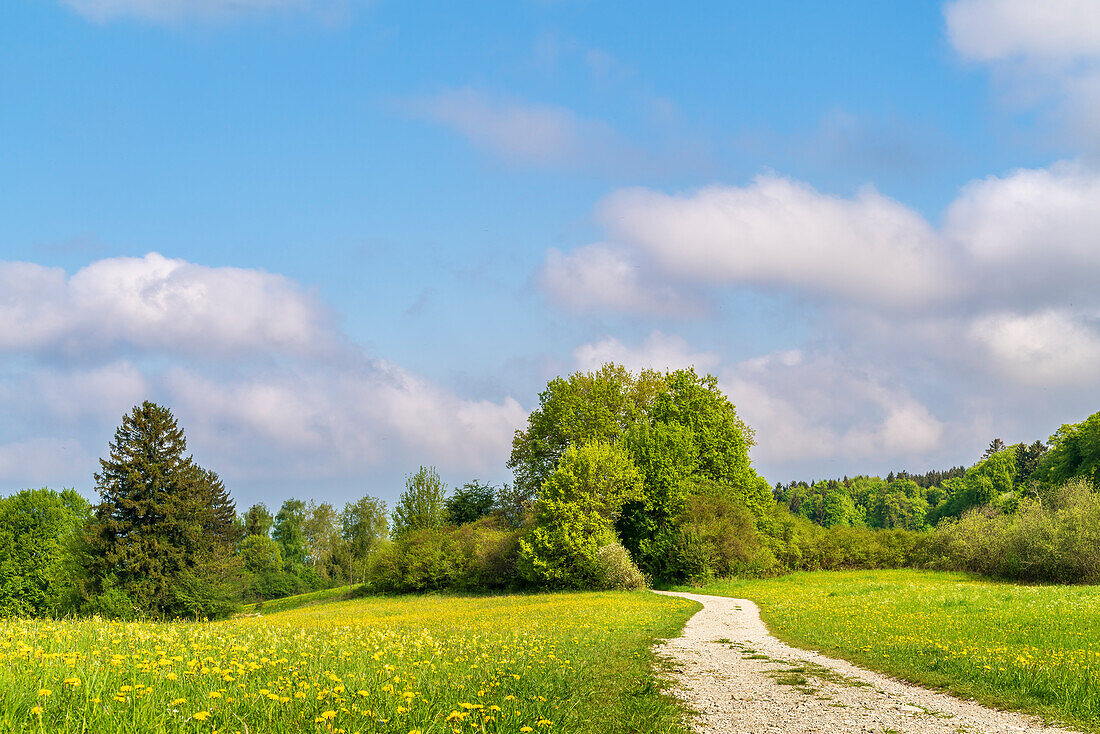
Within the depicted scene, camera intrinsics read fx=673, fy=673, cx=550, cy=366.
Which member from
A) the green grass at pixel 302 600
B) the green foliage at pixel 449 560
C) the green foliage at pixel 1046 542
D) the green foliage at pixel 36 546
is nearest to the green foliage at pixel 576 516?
the green foliage at pixel 449 560

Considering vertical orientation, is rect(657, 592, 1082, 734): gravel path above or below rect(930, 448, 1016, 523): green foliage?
below

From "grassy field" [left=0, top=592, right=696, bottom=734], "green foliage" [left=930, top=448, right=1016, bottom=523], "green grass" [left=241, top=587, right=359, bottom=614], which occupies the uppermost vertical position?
"green foliage" [left=930, top=448, right=1016, bottom=523]

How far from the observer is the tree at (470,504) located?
70.1m

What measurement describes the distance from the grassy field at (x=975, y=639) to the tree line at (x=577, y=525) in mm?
15120

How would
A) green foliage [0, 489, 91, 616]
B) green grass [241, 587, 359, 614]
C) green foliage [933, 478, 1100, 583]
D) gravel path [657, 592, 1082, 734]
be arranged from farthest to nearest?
1. green grass [241, 587, 359, 614]
2. green foliage [0, 489, 91, 616]
3. green foliage [933, 478, 1100, 583]
4. gravel path [657, 592, 1082, 734]

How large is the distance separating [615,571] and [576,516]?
A: 4.34 m

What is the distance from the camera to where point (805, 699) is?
10672 millimetres

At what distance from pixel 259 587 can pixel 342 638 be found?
8763cm

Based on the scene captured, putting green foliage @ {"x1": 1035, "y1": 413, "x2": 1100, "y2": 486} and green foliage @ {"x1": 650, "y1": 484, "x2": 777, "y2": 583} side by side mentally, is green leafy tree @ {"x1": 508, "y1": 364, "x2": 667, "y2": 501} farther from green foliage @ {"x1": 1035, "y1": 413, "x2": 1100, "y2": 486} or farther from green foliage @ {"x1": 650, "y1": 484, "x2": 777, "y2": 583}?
green foliage @ {"x1": 1035, "y1": 413, "x2": 1100, "y2": 486}

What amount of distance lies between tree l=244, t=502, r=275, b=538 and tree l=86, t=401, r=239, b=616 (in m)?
53.6

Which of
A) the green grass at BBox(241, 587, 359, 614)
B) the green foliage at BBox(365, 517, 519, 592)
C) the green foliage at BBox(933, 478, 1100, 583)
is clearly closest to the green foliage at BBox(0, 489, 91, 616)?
the green grass at BBox(241, 587, 359, 614)

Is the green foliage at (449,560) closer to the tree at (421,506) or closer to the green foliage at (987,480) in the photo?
the tree at (421,506)

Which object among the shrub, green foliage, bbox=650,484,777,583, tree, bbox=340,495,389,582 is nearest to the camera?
the shrub

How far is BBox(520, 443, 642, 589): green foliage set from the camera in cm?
4425
